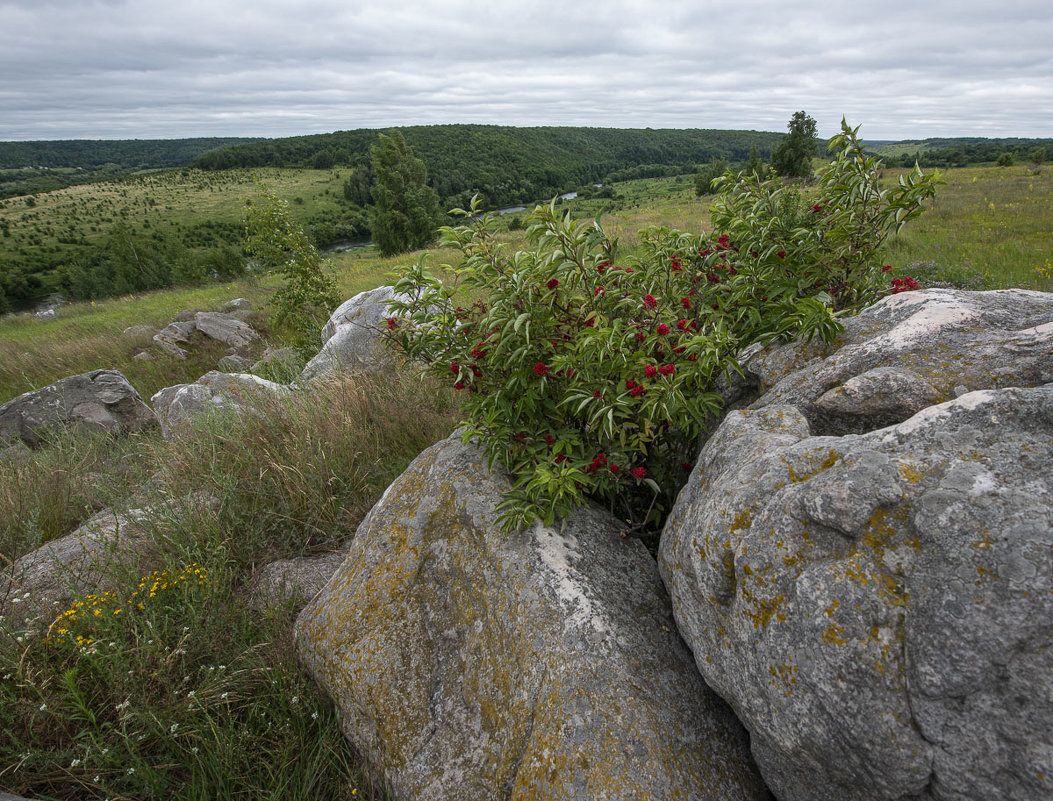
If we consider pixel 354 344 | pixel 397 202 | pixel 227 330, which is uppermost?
pixel 397 202

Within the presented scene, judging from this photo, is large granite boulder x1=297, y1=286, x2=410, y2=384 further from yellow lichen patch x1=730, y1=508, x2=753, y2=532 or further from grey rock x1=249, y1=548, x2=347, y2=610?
yellow lichen patch x1=730, y1=508, x2=753, y2=532

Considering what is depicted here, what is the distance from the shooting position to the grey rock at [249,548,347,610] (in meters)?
3.96

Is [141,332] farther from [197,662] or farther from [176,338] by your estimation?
[197,662]

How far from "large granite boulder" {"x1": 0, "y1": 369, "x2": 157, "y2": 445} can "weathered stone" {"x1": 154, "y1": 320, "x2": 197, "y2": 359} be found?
15.9 feet

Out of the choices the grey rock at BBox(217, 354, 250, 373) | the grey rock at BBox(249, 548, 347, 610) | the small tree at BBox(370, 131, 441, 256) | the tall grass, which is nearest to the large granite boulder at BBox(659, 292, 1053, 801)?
the tall grass

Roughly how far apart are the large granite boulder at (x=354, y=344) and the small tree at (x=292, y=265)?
207 cm

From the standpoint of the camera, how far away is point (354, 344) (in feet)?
29.8

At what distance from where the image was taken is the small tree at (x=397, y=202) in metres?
46.1

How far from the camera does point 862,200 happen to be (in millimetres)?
3184

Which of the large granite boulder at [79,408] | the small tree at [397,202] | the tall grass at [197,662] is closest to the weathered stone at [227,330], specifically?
the large granite boulder at [79,408]

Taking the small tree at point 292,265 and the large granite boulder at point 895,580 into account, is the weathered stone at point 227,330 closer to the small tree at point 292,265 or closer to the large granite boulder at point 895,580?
the small tree at point 292,265

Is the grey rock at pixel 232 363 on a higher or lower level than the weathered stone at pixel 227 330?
lower

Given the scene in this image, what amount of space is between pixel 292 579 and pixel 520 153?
147m

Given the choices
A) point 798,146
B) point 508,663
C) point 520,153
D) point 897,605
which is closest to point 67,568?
point 508,663
